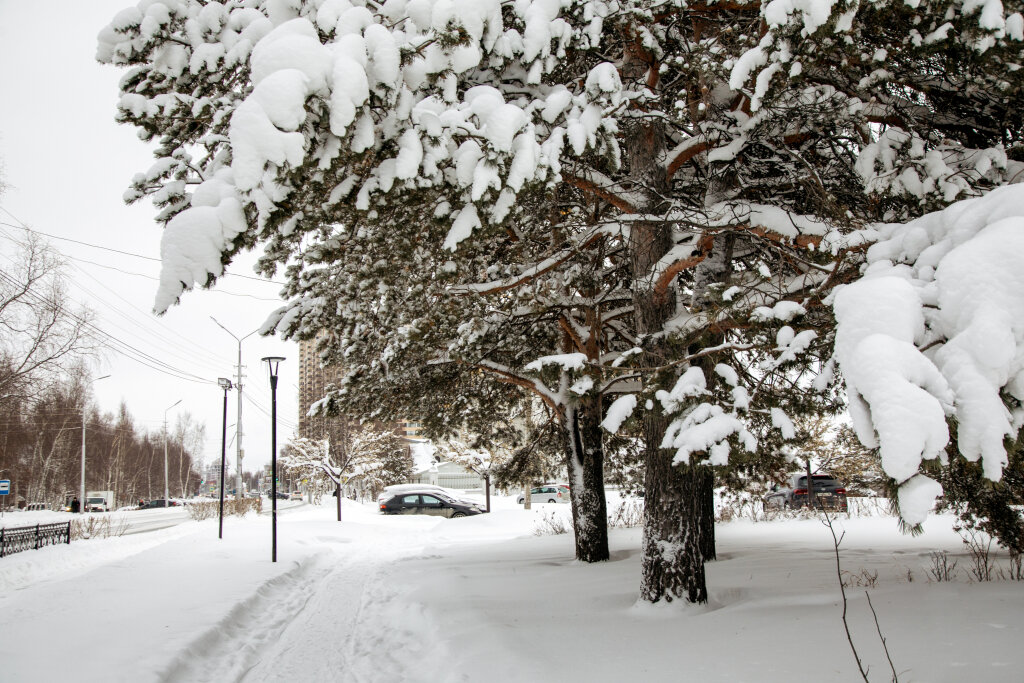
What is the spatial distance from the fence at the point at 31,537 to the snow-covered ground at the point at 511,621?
1.89m

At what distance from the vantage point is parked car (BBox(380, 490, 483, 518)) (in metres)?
24.3

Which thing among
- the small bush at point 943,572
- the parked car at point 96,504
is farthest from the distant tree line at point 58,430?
the small bush at point 943,572

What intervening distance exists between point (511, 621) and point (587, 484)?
153 inches

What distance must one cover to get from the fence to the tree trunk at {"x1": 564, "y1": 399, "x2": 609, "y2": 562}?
1194cm

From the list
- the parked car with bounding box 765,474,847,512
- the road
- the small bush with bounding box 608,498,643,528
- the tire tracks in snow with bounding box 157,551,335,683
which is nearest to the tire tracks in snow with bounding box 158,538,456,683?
the tire tracks in snow with bounding box 157,551,335,683

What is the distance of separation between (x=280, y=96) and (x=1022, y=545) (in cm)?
938

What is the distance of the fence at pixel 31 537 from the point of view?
1265 centimetres

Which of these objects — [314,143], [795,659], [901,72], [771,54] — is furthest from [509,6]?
[795,659]

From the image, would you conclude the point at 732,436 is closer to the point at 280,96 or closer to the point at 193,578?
the point at 280,96

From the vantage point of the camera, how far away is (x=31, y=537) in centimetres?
1380

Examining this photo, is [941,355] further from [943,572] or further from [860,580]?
[943,572]

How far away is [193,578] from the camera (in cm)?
895

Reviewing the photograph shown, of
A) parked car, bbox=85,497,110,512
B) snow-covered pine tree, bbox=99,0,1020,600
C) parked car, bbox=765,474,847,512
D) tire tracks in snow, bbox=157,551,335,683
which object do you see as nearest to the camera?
snow-covered pine tree, bbox=99,0,1020,600

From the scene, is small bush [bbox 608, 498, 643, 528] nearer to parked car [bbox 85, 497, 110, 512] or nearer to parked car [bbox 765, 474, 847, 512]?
parked car [bbox 765, 474, 847, 512]
